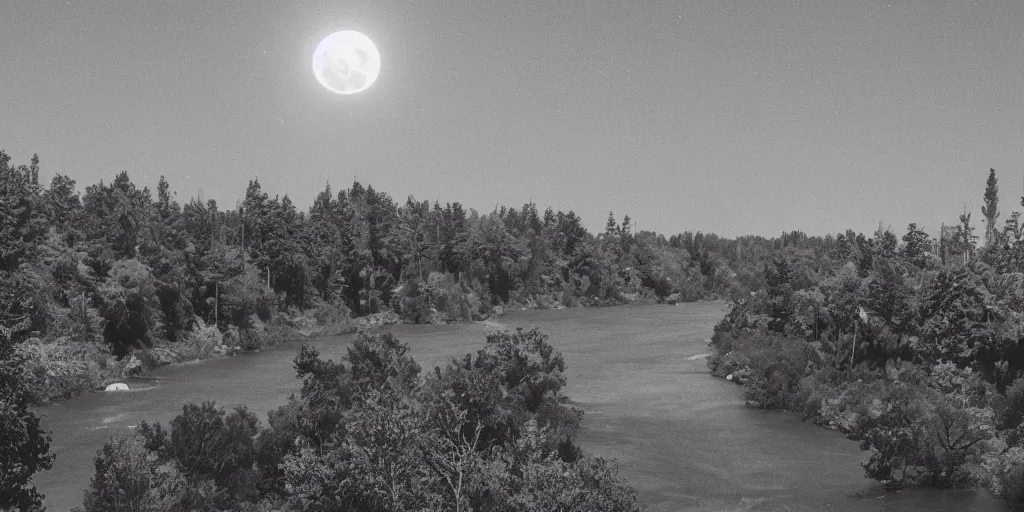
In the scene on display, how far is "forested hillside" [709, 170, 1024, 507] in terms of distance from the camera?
4247 cm

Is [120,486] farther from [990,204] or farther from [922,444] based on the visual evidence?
[990,204]

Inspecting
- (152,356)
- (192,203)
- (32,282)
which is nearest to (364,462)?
(32,282)

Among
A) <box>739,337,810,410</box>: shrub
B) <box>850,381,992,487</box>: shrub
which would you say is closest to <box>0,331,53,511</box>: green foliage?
<box>850,381,992,487</box>: shrub

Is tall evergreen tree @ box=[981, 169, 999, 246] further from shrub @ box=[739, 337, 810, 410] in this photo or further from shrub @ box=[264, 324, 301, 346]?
shrub @ box=[264, 324, 301, 346]

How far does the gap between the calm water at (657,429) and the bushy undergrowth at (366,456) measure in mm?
8401

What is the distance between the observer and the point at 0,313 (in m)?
26.4

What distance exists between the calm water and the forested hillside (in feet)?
7.34

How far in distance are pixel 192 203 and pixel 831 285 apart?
118675mm

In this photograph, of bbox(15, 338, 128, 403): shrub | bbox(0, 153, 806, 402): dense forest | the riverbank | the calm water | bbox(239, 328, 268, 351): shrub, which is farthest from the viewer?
bbox(239, 328, 268, 351): shrub

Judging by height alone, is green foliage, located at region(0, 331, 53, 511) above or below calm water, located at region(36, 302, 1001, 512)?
above

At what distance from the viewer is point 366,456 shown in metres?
23.1

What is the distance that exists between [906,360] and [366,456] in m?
57.3


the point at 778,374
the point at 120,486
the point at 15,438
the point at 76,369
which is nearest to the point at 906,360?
the point at 778,374

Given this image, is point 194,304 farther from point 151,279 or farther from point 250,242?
point 250,242
